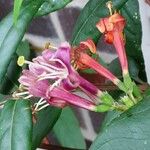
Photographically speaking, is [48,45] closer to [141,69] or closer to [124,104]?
[124,104]

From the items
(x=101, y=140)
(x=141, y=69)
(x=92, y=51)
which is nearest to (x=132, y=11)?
(x=141, y=69)

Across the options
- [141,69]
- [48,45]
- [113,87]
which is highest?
[48,45]

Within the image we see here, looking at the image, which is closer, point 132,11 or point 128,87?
point 128,87

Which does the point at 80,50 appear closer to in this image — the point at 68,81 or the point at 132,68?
the point at 68,81

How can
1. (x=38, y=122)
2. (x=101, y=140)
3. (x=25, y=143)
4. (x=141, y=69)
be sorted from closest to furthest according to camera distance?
(x=101, y=140) < (x=25, y=143) < (x=38, y=122) < (x=141, y=69)

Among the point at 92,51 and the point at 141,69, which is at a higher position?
the point at 92,51

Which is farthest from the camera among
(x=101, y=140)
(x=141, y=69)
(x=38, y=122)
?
(x=141, y=69)

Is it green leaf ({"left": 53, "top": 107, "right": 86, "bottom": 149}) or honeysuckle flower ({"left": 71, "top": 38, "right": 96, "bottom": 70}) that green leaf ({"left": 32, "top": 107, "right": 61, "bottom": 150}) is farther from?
green leaf ({"left": 53, "top": 107, "right": 86, "bottom": 149})
